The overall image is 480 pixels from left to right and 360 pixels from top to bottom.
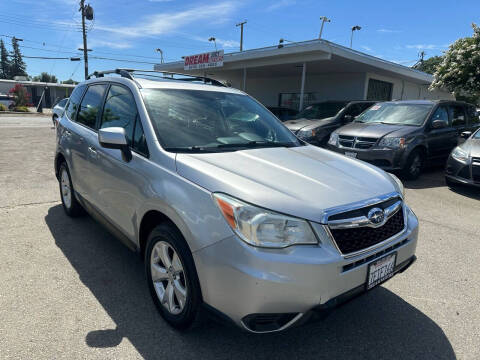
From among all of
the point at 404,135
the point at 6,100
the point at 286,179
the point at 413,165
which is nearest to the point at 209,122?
the point at 286,179

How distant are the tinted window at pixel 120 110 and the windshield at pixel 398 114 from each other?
651 cm

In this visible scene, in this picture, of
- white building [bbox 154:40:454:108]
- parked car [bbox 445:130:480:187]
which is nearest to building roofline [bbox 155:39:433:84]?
white building [bbox 154:40:454:108]

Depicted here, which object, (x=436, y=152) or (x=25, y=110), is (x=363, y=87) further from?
(x=25, y=110)

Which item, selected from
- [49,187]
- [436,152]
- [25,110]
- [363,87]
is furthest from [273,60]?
[25,110]

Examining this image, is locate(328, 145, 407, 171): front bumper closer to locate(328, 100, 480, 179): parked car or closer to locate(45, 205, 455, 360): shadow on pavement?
locate(328, 100, 480, 179): parked car

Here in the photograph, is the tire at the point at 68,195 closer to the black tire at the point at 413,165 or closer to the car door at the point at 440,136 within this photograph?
the black tire at the point at 413,165

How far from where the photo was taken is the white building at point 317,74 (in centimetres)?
1280

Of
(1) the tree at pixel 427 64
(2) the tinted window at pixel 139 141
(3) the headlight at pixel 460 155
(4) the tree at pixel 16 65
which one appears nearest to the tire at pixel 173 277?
(2) the tinted window at pixel 139 141

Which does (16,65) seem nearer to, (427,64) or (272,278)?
(427,64)

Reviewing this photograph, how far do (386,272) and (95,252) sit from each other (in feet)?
9.24

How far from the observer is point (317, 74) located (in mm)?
17906

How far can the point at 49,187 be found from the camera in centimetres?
598

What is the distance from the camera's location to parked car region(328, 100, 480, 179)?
7051 mm

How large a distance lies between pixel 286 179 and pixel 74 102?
3.43 m
